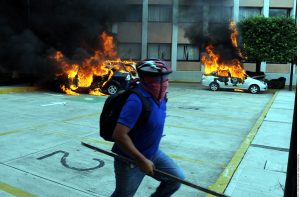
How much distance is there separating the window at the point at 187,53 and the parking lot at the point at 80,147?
17106 mm

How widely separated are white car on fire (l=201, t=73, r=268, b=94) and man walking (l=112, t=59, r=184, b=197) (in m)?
18.3

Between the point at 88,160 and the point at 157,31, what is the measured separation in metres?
24.2

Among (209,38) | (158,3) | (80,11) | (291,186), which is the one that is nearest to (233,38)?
(209,38)

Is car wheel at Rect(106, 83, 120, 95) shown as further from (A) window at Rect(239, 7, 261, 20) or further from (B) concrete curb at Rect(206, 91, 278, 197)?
(A) window at Rect(239, 7, 261, 20)

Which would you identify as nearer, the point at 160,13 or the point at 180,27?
the point at 180,27

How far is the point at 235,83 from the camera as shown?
812 inches

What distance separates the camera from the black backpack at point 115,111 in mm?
2705

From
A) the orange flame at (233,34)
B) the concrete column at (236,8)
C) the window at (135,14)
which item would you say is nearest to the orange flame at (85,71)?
the orange flame at (233,34)

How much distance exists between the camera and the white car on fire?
801 inches

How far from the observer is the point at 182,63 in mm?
28641

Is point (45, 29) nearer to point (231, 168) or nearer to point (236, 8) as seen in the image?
point (236, 8)

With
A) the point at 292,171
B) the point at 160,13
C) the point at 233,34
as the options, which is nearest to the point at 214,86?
the point at 233,34

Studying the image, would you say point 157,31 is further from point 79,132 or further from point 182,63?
point 79,132

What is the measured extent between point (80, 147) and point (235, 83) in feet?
51.3
